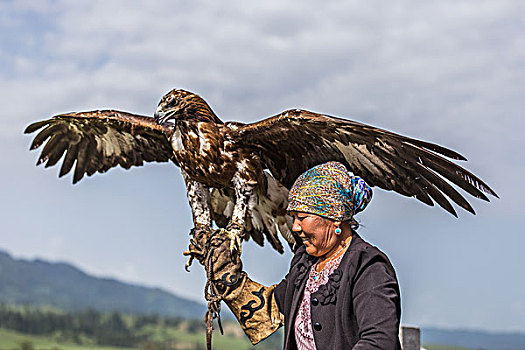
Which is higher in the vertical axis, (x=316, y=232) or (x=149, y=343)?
(x=316, y=232)

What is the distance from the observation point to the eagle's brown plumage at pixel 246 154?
2779mm

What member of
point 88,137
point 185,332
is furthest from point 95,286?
point 88,137

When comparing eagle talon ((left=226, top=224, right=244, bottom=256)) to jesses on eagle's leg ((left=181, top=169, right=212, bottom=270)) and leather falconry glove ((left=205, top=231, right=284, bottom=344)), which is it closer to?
leather falconry glove ((left=205, top=231, right=284, bottom=344))

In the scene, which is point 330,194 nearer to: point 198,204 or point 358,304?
point 358,304

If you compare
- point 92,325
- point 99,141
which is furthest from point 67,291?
point 99,141

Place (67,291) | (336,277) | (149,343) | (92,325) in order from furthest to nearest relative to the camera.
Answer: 1. (67,291)
2. (92,325)
3. (149,343)
4. (336,277)

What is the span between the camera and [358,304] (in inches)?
88.0

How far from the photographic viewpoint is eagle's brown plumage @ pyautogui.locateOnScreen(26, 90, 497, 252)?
2779 mm

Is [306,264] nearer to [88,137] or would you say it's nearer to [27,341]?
[88,137]

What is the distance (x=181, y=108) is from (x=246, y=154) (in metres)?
0.41

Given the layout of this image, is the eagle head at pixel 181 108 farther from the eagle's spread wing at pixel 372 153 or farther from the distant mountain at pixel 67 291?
the distant mountain at pixel 67 291

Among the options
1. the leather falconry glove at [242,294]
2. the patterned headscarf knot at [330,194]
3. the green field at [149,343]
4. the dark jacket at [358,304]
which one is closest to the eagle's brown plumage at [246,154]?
the leather falconry glove at [242,294]

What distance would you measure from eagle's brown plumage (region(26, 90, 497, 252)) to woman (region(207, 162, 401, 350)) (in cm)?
41

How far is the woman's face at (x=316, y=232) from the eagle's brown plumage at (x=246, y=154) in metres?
0.57
